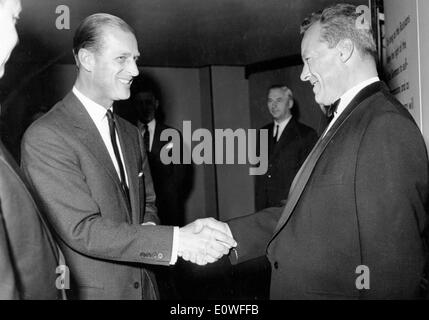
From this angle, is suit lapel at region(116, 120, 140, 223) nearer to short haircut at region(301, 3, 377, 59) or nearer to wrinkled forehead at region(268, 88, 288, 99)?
short haircut at region(301, 3, 377, 59)

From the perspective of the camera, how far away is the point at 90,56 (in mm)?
1705

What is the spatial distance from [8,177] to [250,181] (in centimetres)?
450

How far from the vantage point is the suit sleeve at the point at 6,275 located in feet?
2.99

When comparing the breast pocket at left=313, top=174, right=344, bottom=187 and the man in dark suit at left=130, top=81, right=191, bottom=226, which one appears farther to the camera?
the man in dark suit at left=130, top=81, right=191, bottom=226

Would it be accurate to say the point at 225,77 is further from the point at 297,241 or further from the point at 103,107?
the point at 297,241

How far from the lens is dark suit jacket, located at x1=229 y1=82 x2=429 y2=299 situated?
1.17 metres

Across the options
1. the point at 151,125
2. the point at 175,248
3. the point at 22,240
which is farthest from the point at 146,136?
the point at 22,240

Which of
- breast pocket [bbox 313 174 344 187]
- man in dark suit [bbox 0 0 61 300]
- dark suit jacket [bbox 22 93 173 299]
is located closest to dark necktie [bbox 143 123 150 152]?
dark suit jacket [bbox 22 93 173 299]

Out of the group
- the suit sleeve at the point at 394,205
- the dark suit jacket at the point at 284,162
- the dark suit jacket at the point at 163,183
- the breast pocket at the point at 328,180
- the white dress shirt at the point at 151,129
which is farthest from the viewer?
the white dress shirt at the point at 151,129

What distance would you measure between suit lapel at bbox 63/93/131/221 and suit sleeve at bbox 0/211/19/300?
22.3 inches

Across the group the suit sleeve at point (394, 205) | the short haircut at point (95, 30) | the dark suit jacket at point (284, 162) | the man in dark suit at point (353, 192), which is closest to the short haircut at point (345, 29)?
the man in dark suit at point (353, 192)

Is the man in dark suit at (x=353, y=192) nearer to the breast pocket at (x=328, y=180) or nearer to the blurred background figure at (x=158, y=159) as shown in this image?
the breast pocket at (x=328, y=180)

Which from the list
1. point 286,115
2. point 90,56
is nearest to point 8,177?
point 90,56

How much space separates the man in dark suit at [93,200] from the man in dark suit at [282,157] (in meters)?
2.15
